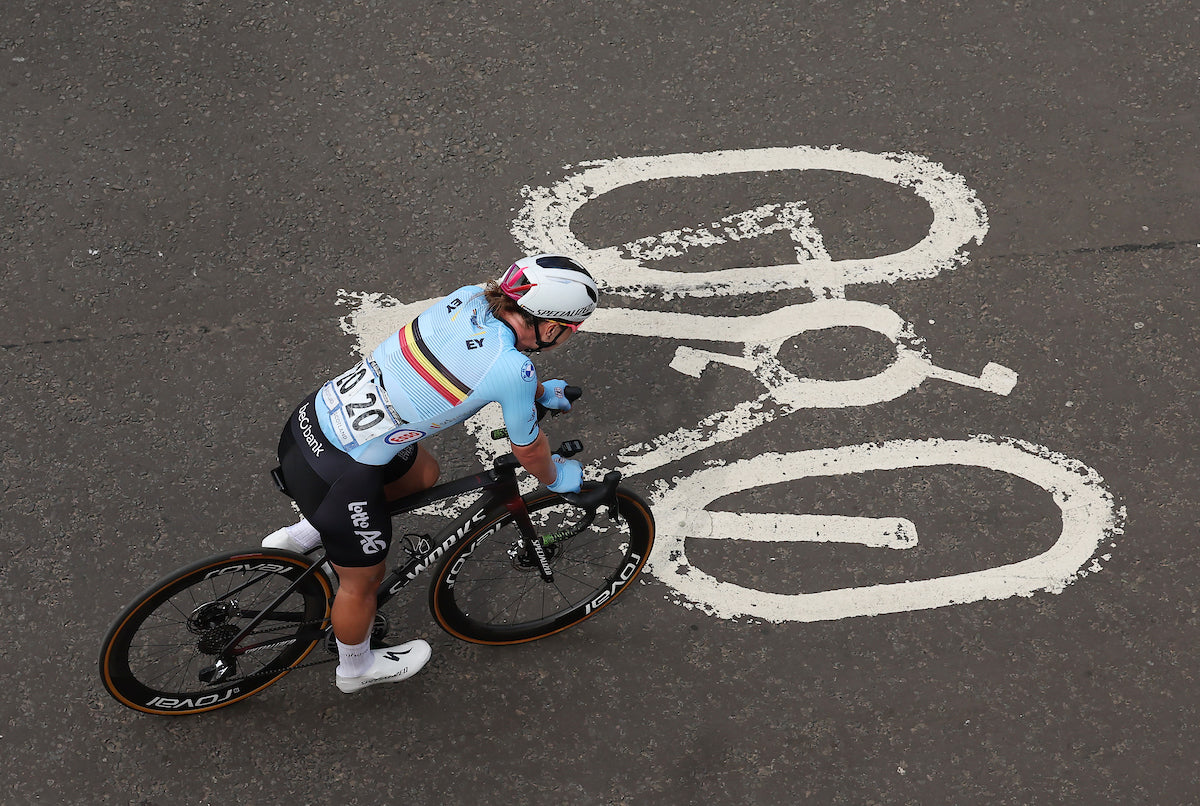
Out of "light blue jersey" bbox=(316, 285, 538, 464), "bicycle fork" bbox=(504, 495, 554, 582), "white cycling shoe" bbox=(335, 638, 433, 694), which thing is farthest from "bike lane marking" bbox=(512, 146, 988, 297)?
"white cycling shoe" bbox=(335, 638, 433, 694)

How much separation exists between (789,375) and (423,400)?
8.38ft

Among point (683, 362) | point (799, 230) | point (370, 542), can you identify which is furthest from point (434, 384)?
point (799, 230)

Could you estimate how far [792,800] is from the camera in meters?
4.27

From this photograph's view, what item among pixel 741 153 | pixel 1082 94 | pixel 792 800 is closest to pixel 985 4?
pixel 1082 94

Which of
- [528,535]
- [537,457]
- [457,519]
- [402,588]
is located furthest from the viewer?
[402,588]

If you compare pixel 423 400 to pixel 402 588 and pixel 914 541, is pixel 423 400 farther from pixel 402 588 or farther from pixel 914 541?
pixel 914 541

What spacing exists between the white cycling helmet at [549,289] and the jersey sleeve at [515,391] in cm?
21

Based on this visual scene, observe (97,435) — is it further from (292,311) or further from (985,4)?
(985,4)

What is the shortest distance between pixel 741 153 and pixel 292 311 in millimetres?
3008

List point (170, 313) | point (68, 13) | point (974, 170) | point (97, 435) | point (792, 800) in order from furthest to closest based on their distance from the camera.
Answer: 1. point (68, 13)
2. point (974, 170)
3. point (170, 313)
4. point (97, 435)
5. point (792, 800)

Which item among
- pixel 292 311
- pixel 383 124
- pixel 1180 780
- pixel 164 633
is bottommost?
pixel 1180 780

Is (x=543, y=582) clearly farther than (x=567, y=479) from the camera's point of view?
Yes

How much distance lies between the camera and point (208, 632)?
401 cm

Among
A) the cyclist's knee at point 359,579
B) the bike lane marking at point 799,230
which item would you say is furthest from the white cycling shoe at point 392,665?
the bike lane marking at point 799,230
